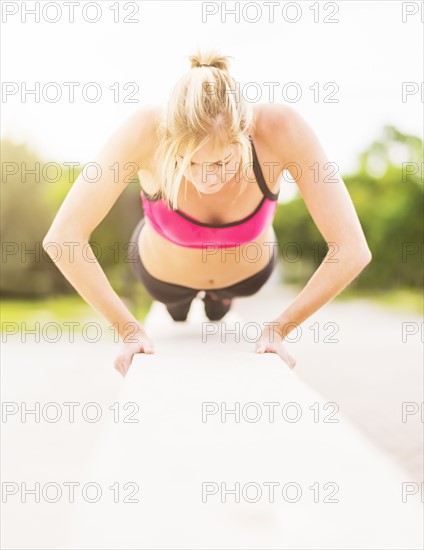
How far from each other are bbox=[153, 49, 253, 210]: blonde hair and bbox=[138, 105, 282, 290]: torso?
0.15 metres

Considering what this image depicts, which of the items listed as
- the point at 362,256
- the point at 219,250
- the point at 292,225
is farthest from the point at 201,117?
the point at 292,225

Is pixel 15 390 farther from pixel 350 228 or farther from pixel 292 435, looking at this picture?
pixel 292 435

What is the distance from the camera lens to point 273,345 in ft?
4.18

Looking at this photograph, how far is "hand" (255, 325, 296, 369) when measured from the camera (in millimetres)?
1257

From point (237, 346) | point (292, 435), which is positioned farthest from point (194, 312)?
point (292, 435)

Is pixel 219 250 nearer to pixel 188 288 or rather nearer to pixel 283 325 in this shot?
pixel 188 288

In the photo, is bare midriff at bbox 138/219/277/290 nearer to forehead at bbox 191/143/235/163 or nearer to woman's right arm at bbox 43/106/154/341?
woman's right arm at bbox 43/106/154/341

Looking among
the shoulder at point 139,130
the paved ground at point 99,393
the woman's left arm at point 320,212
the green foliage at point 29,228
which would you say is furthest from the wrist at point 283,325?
the green foliage at point 29,228

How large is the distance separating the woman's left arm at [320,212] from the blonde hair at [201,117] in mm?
141

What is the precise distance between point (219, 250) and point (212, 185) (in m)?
0.44

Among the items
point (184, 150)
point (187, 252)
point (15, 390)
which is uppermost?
point (184, 150)

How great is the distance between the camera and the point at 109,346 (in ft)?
23.9

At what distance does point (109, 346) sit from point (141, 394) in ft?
21.5

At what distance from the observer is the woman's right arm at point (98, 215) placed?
1.27m
